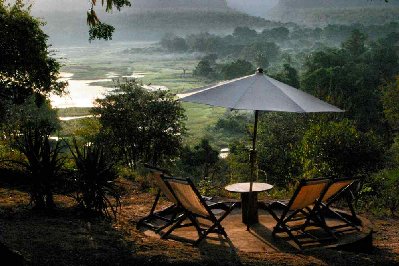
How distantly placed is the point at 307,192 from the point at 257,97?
4.45 feet

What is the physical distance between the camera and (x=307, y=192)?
216 inches

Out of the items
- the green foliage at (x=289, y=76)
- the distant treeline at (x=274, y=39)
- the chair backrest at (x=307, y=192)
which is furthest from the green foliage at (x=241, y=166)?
the distant treeline at (x=274, y=39)

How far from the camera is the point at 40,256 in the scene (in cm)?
452

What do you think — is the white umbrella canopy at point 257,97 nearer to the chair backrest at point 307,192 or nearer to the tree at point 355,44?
the chair backrest at point 307,192

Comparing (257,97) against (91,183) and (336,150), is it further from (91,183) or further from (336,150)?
(336,150)

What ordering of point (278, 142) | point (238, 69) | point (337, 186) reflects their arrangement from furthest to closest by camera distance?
point (238, 69)
point (278, 142)
point (337, 186)

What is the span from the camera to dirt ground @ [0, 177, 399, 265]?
460 cm

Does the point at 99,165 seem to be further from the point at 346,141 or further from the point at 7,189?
the point at 346,141

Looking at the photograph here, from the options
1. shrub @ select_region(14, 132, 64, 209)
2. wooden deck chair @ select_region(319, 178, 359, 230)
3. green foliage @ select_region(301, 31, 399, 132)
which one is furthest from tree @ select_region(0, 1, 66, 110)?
green foliage @ select_region(301, 31, 399, 132)

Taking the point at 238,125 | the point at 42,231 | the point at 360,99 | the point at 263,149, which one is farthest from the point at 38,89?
the point at 238,125

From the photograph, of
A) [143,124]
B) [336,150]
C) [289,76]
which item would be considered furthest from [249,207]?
[289,76]

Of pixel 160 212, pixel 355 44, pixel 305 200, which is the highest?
pixel 355 44

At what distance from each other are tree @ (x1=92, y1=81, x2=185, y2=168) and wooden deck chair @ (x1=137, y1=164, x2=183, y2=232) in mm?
21818

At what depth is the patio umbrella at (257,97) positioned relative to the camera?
568 cm
